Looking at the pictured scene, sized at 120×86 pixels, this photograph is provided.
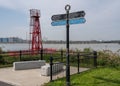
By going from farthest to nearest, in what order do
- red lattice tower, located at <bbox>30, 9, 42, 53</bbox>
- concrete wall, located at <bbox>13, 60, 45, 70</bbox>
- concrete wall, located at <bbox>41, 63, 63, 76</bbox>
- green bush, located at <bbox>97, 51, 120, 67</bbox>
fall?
red lattice tower, located at <bbox>30, 9, 42, 53</bbox> → green bush, located at <bbox>97, 51, 120, 67</bbox> → concrete wall, located at <bbox>13, 60, 45, 70</bbox> → concrete wall, located at <bbox>41, 63, 63, 76</bbox>

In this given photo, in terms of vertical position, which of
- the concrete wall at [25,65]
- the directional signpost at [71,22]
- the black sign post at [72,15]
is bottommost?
the concrete wall at [25,65]

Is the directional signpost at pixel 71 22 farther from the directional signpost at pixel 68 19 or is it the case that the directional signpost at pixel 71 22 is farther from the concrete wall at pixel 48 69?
the concrete wall at pixel 48 69

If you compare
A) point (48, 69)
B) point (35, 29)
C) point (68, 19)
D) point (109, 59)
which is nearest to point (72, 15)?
point (68, 19)

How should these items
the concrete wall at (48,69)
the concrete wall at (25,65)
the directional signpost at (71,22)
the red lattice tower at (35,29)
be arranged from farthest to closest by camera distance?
the red lattice tower at (35,29) < the concrete wall at (25,65) < the concrete wall at (48,69) < the directional signpost at (71,22)

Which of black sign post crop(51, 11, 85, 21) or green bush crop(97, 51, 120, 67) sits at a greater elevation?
black sign post crop(51, 11, 85, 21)

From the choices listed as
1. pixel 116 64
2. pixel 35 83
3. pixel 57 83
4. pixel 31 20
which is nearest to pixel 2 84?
pixel 35 83

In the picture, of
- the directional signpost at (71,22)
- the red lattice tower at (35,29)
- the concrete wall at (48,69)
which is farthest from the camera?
the red lattice tower at (35,29)

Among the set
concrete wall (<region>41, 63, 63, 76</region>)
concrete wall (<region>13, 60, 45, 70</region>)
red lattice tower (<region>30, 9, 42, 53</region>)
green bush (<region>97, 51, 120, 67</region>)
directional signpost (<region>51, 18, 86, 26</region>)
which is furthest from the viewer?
red lattice tower (<region>30, 9, 42, 53</region>)

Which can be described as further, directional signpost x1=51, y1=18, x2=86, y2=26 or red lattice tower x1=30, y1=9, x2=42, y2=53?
red lattice tower x1=30, y1=9, x2=42, y2=53

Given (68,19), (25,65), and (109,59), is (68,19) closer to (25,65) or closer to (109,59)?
(25,65)

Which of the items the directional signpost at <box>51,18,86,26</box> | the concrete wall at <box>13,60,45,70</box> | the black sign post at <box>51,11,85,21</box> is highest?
the black sign post at <box>51,11,85,21</box>

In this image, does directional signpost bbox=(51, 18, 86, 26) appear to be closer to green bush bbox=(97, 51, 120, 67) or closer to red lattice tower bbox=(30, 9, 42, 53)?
green bush bbox=(97, 51, 120, 67)

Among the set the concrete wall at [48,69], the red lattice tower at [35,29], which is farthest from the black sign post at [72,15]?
the red lattice tower at [35,29]

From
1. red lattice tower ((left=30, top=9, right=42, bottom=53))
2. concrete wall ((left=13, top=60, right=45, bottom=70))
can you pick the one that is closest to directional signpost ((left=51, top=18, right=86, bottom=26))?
concrete wall ((left=13, top=60, right=45, bottom=70))
